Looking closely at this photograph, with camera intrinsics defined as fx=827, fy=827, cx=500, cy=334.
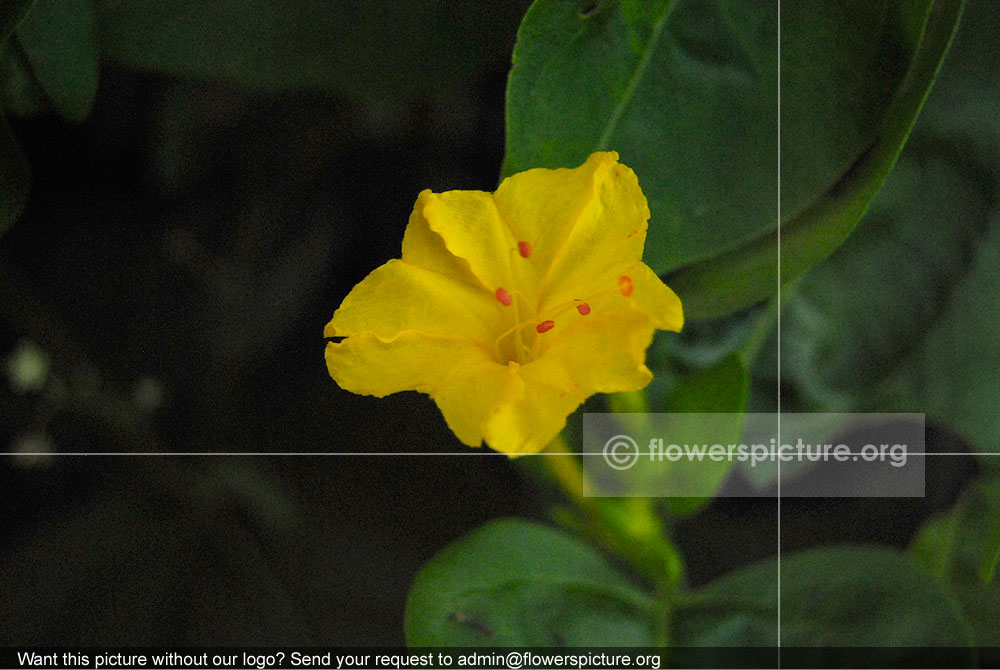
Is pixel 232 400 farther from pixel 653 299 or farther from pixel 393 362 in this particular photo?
pixel 653 299

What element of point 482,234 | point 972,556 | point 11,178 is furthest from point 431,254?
point 972,556

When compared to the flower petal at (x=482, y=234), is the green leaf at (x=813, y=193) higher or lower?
higher

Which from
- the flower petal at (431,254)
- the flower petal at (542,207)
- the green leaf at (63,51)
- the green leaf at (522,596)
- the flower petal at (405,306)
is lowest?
the green leaf at (522,596)

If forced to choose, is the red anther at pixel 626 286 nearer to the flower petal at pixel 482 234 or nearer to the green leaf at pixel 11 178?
the flower petal at pixel 482 234

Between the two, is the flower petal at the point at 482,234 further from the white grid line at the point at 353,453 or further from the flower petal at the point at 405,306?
the white grid line at the point at 353,453

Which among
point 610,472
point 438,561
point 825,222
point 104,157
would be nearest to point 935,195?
point 825,222

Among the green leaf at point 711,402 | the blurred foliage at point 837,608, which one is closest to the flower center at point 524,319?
the green leaf at point 711,402

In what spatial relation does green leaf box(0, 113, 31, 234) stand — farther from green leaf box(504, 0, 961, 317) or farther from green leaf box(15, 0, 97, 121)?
green leaf box(504, 0, 961, 317)

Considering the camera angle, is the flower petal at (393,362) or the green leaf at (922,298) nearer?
the flower petal at (393,362)
